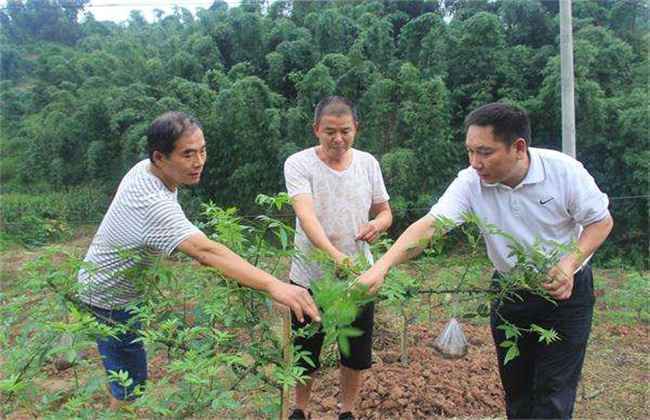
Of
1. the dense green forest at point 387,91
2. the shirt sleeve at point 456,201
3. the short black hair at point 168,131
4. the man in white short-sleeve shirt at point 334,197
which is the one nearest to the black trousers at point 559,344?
the shirt sleeve at point 456,201

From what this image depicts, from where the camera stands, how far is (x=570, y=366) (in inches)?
79.0

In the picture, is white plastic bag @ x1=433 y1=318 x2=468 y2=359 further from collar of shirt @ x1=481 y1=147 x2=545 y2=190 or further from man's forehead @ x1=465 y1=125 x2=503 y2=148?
man's forehead @ x1=465 y1=125 x2=503 y2=148

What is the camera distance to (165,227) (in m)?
1.73

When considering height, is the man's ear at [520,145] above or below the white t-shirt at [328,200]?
above

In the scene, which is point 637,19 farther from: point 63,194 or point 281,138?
point 63,194

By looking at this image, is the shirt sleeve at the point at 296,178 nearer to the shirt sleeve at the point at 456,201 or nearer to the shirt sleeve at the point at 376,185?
the shirt sleeve at the point at 376,185

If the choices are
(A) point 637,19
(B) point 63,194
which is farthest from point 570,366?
(B) point 63,194

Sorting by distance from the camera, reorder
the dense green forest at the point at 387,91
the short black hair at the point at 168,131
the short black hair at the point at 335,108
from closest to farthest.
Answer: the short black hair at the point at 168,131, the short black hair at the point at 335,108, the dense green forest at the point at 387,91

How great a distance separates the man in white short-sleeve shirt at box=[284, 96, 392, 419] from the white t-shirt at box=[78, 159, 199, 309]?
616 millimetres

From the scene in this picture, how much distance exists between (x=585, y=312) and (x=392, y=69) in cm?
1022

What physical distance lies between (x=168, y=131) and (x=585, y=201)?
139 cm

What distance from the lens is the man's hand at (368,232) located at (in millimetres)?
2389

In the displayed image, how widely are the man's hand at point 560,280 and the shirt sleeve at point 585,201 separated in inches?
8.1

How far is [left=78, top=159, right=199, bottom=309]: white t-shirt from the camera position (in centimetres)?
171
